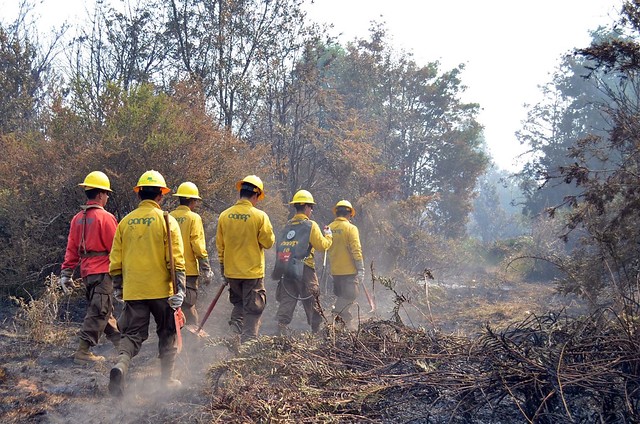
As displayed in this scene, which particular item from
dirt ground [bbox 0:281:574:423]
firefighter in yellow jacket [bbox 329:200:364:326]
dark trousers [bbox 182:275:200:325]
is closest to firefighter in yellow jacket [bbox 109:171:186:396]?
dirt ground [bbox 0:281:574:423]

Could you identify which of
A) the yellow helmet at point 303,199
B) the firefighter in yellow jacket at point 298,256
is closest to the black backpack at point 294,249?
the firefighter in yellow jacket at point 298,256

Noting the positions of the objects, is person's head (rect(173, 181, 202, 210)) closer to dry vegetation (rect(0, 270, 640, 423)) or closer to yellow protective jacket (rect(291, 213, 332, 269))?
yellow protective jacket (rect(291, 213, 332, 269))

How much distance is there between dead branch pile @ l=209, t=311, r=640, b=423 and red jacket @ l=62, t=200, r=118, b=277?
2.19m

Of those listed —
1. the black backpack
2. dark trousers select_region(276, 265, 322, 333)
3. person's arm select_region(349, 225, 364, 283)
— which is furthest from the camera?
person's arm select_region(349, 225, 364, 283)

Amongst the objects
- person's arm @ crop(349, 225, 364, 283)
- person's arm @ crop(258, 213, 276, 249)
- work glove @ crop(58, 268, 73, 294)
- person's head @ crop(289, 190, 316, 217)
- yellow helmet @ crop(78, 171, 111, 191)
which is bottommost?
work glove @ crop(58, 268, 73, 294)

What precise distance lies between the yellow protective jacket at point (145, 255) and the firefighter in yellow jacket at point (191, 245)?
1024mm

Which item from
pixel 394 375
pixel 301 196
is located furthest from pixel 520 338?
pixel 301 196

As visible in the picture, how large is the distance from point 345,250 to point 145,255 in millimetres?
3744

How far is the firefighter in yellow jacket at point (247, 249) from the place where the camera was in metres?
6.02

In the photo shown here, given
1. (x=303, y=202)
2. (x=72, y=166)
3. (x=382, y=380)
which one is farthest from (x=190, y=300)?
(x=382, y=380)

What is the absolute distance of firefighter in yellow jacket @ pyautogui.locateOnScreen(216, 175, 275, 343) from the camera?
19.7 feet

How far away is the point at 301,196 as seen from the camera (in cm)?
707

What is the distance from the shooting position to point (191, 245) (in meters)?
6.20

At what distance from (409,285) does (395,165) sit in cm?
1158
